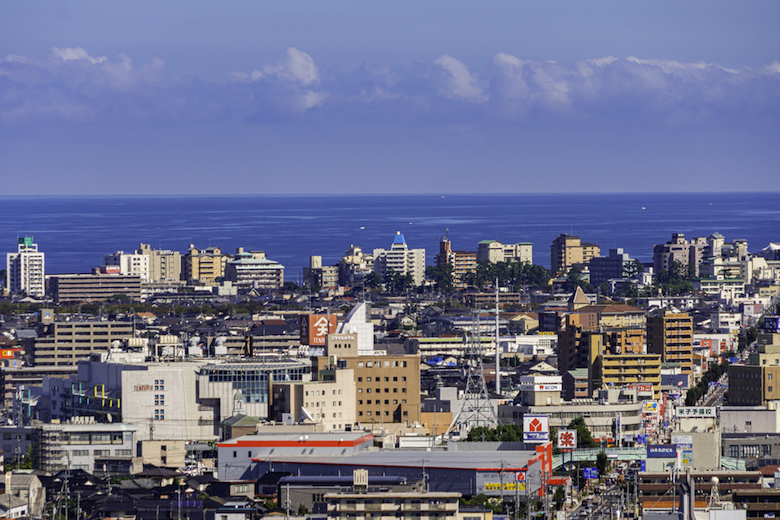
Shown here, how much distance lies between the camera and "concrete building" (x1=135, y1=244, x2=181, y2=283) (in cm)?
13638

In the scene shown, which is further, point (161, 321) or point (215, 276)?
point (215, 276)

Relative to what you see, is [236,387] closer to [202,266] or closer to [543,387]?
[543,387]

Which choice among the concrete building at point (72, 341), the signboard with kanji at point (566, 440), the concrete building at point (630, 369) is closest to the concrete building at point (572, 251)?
the concrete building at point (72, 341)

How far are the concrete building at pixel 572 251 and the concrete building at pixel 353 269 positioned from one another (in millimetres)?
17761

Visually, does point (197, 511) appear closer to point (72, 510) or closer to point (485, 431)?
point (72, 510)

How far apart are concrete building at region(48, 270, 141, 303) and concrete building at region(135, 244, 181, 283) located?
41.8ft

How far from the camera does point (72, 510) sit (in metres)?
33.8

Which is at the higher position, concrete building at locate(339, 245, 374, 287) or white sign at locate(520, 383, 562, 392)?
concrete building at locate(339, 245, 374, 287)

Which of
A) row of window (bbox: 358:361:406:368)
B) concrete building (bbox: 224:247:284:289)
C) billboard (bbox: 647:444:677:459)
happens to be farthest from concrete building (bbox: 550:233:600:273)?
billboard (bbox: 647:444:677:459)

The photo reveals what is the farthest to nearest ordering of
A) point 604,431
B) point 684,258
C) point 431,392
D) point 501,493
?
1. point 684,258
2. point 431,392
3. point 604,431
4. point 501,493

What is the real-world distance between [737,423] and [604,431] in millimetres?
5006

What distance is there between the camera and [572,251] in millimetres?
145250

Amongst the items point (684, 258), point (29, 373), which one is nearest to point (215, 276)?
point (684, 258)

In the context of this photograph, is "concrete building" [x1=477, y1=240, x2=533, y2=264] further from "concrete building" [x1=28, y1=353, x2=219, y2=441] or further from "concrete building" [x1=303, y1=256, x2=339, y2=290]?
"concrete building" [x1=28, y1=353, x2=219, y2=441]
